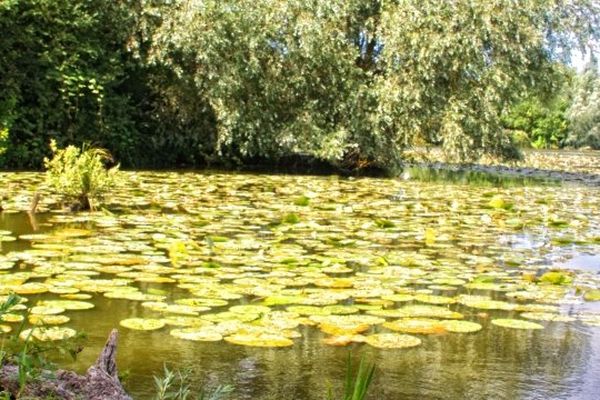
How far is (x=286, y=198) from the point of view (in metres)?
9.49

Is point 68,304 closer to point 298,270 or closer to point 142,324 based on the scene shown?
point 142,324

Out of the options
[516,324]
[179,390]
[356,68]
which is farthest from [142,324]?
[356,68]

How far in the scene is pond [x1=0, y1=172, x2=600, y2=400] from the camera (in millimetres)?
2934

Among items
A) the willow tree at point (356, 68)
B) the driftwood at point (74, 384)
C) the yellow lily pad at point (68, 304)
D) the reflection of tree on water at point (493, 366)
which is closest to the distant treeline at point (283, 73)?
the willow tree at point (356, 68)

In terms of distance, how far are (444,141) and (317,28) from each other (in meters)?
3.26

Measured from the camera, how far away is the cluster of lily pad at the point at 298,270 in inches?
140

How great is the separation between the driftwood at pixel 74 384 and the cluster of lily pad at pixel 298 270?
0.90 ft

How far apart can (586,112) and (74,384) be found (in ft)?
143

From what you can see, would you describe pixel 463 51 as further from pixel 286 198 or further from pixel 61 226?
pixel 61 226

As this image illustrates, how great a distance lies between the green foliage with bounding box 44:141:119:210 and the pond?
310mm

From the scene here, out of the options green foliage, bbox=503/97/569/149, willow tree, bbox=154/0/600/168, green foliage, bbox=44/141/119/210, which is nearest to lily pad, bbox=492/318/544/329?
Result: green foliage, bbox=44/141/119/210

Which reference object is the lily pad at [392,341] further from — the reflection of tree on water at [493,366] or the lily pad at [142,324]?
the lily pad at [142,324]

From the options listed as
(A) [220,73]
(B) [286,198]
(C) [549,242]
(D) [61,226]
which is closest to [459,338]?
(C) [549,242]

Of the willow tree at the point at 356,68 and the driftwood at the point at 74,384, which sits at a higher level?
the willow tree at the point at 356,68
